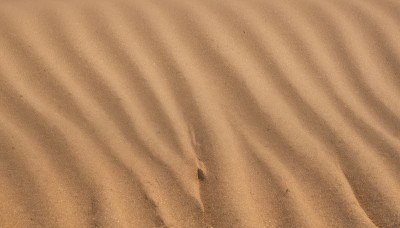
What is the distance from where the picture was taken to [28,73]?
246 cm

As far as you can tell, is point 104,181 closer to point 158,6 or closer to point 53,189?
point 53,189

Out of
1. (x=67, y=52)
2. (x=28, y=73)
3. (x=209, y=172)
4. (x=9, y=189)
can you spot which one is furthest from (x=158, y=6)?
(x=9, y=189)

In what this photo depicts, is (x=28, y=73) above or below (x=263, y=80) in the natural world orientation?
above

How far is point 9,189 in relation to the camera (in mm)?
1968

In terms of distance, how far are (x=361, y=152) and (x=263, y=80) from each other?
55 centimetres

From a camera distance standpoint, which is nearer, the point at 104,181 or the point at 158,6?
the point at 104,181

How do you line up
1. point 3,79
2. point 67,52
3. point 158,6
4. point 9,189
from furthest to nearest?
point 158,6 < point 67,52 < point 3,79 < point 9,189

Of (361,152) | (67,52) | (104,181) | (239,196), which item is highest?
(67,52)

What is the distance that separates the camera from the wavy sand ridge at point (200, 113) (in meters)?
1.97

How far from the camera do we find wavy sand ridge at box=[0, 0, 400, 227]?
1.97 m

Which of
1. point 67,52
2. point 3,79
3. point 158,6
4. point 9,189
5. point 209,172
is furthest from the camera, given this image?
point 158,6

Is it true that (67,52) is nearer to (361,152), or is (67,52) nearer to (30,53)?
(30,53)

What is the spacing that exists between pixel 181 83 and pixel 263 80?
1.16 feet

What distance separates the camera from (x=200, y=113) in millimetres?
2338
